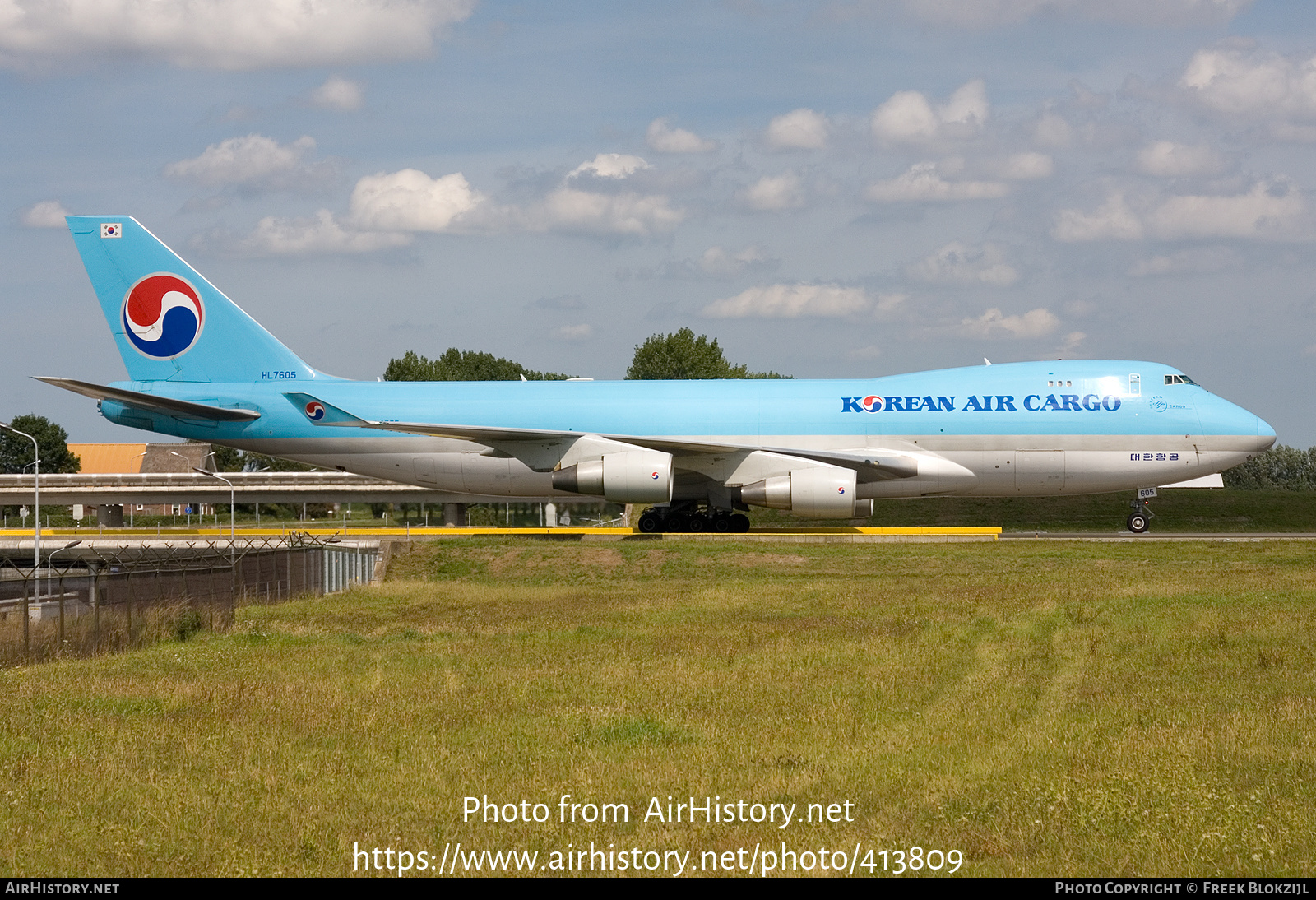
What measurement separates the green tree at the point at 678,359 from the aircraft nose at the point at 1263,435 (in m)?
81.2

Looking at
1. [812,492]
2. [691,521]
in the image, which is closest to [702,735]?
[812,492]

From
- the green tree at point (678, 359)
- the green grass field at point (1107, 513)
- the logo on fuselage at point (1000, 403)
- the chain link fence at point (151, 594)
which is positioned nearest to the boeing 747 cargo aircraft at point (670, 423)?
the logo on fuselage at point (1000, 403)

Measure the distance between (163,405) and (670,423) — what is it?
1469 centimetres

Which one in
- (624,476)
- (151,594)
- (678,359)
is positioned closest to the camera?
(151,594)

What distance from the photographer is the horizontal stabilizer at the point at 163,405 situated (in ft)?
116

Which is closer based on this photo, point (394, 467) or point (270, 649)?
point (270, 649)

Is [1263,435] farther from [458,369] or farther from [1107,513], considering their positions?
[458,369]

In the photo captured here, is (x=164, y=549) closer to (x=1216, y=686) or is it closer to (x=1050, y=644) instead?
(x=1050, y=644)

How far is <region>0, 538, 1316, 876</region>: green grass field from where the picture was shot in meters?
9.02

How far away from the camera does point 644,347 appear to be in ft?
393

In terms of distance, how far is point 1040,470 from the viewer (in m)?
36.0
